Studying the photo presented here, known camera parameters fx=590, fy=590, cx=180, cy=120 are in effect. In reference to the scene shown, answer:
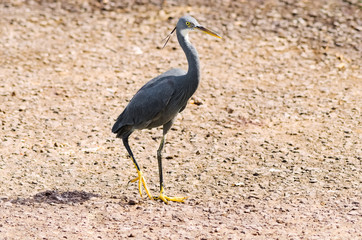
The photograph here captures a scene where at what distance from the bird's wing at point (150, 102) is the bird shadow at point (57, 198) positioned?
854mm

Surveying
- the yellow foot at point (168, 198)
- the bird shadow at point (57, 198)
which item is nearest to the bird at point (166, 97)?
the yellow foot at point (168, 198)

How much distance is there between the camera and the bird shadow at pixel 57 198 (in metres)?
6.13

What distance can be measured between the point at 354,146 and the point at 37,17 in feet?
21.9

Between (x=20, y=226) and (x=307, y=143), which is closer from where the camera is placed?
(x=20, y=226)

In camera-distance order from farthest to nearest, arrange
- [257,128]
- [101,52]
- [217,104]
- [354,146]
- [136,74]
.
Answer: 1. [101,52]
2. [136,74]
3. [217,104]
4. [257,128]
5. [354,146]

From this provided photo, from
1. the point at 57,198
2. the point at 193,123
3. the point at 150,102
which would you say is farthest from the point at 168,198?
the point at 193,123

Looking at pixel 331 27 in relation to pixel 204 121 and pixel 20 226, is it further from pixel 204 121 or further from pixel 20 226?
pixel 20 226

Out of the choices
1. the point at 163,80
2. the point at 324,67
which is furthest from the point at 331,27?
the point at 163,80

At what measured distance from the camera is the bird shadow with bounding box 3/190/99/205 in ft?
20.1

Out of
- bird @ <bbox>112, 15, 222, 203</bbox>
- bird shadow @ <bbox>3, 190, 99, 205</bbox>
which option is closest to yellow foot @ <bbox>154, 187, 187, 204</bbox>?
bird @ <bbox>112, 15, 222, 203</bbox>

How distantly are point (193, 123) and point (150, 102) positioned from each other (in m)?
2.04

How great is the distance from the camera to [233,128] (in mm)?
7969

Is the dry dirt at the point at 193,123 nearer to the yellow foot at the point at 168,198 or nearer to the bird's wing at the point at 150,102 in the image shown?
the yellow foot at the point at 168,198

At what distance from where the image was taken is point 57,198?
6.20 meters
